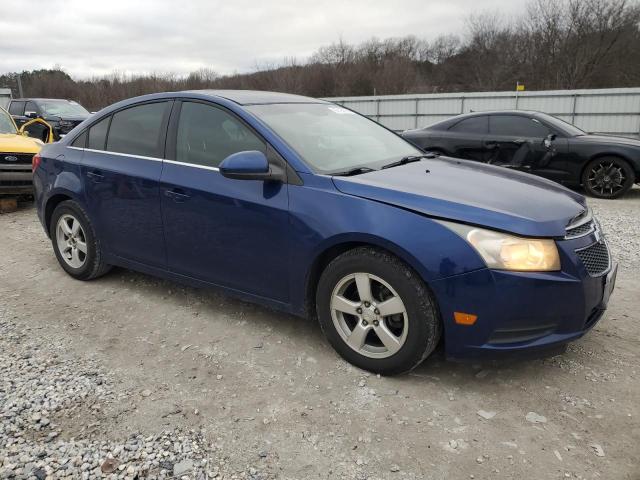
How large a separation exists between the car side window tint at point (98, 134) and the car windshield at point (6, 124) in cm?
523

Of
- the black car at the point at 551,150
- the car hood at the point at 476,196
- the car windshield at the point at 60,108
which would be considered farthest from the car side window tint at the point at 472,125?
the car windshield at the point at 60,108

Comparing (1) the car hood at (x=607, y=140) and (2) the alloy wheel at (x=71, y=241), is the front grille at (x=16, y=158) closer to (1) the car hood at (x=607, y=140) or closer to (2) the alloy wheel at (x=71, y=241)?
(2) the alloy wheel at (x=71, y=241)

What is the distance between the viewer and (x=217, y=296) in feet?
13.9

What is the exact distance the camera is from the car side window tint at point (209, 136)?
3.36 metres

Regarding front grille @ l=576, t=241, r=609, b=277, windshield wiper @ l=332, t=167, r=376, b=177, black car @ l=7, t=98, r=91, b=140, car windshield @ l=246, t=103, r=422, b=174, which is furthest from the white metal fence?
windshield wiper @ l=332, t=167, r=376, b=177

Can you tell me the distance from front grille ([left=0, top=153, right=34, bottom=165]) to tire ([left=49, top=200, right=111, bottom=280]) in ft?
12.0

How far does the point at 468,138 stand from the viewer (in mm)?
8844

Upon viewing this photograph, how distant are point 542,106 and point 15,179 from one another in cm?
1633

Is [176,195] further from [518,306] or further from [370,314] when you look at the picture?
[518,306]

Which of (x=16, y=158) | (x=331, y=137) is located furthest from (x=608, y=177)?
(x=16, y=158)

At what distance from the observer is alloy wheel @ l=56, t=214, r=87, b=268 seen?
4.44 metres

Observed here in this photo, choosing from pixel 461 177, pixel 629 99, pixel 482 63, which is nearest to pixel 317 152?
pixel 461 177

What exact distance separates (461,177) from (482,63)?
4730cm

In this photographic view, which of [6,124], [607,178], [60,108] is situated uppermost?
[60,108]
